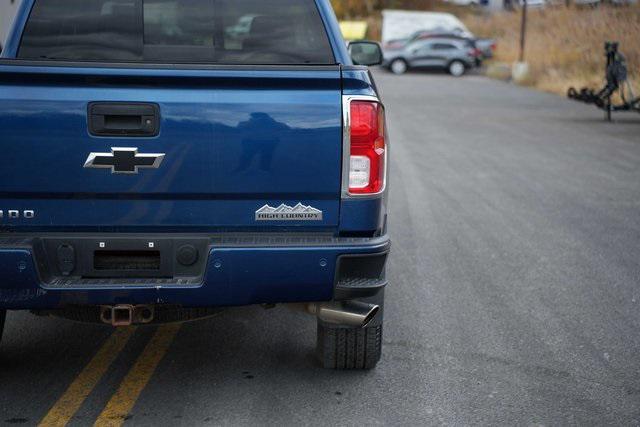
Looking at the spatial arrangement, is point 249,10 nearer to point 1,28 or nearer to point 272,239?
point 272,239

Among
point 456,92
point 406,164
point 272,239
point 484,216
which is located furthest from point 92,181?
point 456,92

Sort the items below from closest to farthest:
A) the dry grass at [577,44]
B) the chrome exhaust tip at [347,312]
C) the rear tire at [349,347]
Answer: the chrome exhaust tip at [347,312]
the rear tire at [349,347]
the dry grass at [577,44]

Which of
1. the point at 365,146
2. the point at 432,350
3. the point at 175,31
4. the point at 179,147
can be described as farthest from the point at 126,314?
the point at 432,350

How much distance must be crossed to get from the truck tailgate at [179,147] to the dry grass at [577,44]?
2094cm

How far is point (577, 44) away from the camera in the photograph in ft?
106

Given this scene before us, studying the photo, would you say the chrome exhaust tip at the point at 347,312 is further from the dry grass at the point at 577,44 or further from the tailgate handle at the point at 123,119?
the dry grass at the point at 577,44

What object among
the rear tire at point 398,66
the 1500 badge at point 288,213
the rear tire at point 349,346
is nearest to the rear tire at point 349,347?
the rear tire at point 349,346

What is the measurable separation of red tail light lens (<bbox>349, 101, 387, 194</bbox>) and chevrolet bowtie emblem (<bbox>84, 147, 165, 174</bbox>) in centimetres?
85

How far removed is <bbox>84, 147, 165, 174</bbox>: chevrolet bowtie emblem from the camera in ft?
14.4

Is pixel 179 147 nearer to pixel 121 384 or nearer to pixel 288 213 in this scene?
pixel 288 213

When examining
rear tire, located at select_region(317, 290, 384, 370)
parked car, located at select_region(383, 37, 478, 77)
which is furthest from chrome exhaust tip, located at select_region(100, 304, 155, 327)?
parked car, located at select_region(383, 37, 478, 77)

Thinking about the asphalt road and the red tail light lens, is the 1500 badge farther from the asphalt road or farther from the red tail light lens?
the asphalt road

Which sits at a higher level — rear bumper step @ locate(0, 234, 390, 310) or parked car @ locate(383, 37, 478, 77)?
rear bumper step @ locate(0, 234, 390, 310)

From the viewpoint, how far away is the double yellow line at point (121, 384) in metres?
4.75
